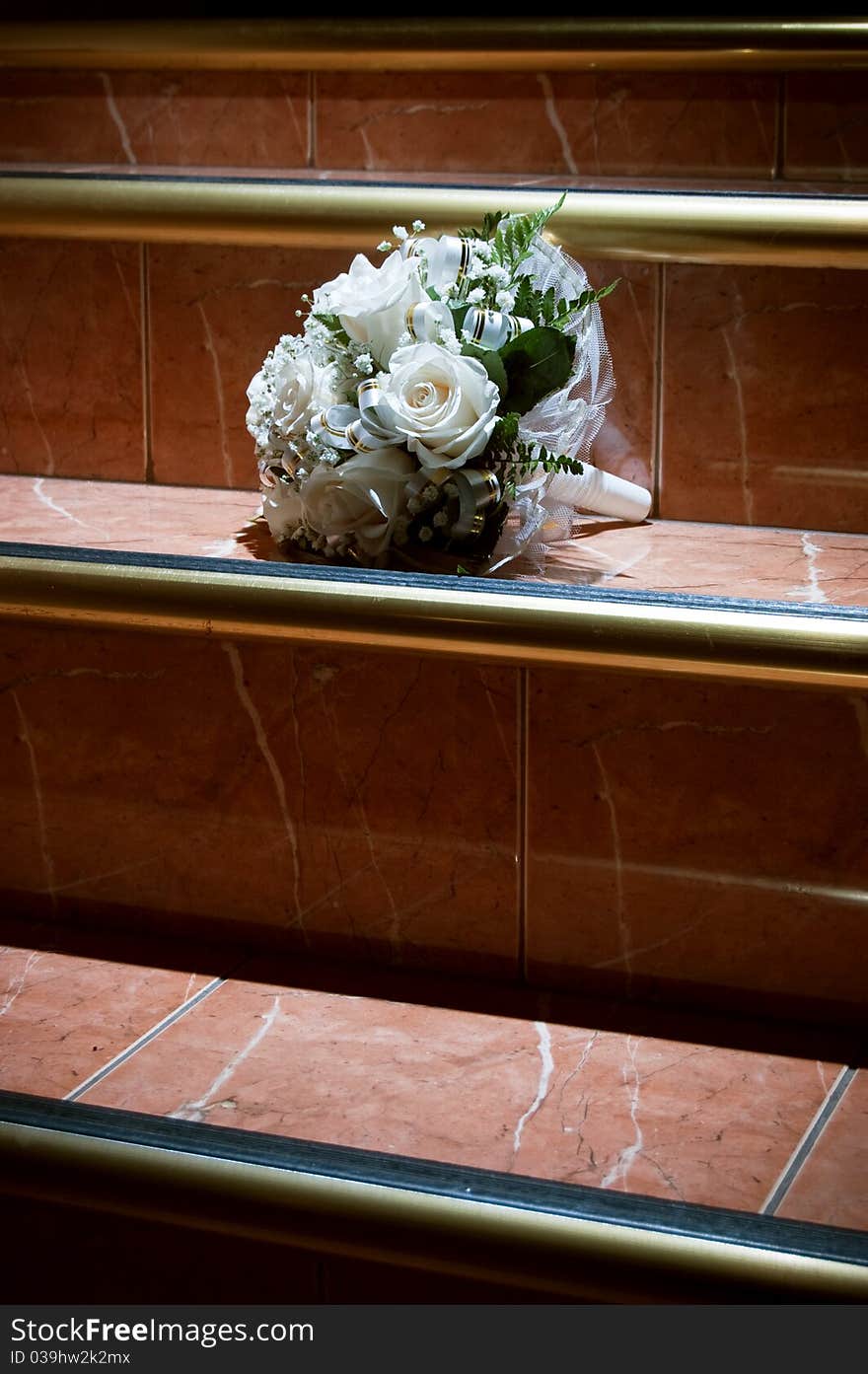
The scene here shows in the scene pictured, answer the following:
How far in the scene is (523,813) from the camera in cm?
82

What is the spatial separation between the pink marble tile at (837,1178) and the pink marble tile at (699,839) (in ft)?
0.30

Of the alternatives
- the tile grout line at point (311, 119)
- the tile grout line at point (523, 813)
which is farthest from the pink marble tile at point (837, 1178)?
the tile grout line at point (311, 119)

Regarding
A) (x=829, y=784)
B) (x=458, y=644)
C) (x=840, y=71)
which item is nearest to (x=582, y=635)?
(x=458, y=644)

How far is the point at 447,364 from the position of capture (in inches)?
28.7

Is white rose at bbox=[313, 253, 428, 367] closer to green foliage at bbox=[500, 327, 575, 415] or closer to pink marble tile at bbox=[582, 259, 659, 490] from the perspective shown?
green foliage at bbox=[500, 327, 575, 415]

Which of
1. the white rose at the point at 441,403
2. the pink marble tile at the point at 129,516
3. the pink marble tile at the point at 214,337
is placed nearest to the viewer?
the white rose at the point at 441,403

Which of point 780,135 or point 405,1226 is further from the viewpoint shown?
point 780,135

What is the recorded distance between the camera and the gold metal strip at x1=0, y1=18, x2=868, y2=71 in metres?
0.87

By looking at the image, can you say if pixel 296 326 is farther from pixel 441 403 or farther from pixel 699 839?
pixel 699 839

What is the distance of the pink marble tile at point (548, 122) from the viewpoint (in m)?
0.92

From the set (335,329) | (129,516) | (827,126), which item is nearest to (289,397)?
(335,329)

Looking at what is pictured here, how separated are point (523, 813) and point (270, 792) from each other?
151mm

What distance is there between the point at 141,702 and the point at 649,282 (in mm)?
389

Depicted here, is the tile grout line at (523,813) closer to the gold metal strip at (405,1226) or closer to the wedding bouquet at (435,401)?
the wedding bouquet at (435,401)
